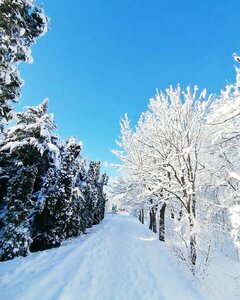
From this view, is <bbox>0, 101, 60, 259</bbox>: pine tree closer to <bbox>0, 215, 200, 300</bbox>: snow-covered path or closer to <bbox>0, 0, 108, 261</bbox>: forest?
<bbox>0, 0, 108, 261</bbox>: forest

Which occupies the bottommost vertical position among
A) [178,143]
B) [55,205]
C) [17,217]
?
[17,217]

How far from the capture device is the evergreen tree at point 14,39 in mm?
5965

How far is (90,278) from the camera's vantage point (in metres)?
6.34

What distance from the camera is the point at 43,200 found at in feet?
32.9

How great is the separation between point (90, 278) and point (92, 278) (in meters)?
0.05

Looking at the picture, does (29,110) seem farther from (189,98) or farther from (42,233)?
(189,98)

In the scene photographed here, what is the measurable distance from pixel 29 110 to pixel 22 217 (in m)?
5.32

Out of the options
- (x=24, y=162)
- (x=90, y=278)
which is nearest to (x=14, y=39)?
(x=24, y=162)

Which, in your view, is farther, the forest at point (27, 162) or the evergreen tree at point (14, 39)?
the forest at point (27, 162)

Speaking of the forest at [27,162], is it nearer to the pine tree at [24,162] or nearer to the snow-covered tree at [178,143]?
the pine tree at [24,162]

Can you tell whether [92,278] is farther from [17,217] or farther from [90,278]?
[17,217]

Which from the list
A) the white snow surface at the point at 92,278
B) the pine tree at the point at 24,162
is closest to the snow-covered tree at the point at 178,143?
the white snow surface at the point at 92,278

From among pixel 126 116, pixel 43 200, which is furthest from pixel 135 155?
pixel 43 200

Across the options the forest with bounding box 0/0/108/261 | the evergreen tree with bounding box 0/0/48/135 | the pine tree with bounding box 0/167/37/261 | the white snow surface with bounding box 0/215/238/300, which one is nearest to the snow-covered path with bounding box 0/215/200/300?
the white snow surface with bounding box 0/215/238/300
